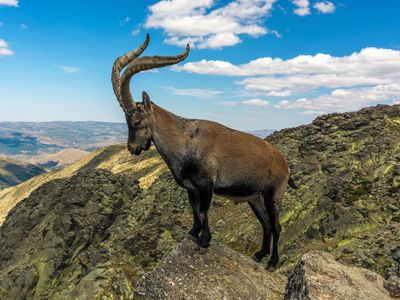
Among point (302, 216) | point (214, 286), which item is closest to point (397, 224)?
point (302, 216)

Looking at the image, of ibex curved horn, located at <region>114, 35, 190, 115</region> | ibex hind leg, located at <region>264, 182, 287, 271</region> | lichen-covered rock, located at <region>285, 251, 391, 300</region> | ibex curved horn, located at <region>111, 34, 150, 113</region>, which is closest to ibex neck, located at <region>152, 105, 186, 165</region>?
ibex curved horn, located at <region>114, 35, 190, 115</region>

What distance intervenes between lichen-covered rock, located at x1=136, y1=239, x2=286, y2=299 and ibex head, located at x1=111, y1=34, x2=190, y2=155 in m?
4.13

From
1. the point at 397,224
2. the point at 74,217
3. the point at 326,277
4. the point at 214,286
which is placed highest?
the point at 326,277

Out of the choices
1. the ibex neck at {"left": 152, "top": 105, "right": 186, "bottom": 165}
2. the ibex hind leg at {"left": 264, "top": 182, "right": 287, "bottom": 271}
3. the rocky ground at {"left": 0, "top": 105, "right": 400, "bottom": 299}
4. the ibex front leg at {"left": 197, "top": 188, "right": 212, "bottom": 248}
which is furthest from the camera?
the rocky ground at {"left": 0, "top": 105, "right": 400, "bottom": 299}

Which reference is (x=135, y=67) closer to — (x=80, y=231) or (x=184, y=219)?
(x=184, y=219)

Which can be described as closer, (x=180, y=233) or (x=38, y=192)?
(x=180, y=233)

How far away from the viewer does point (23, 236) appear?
1697 inches

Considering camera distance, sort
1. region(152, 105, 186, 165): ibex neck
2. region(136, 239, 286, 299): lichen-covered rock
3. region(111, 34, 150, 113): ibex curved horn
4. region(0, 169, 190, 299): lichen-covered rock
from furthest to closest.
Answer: region(0, 169, 190, 299): lichen-covered rock, region(111, 34, 150, 113): ibex curved horn, region(152, 105, 186, 165): ibex neck, region(136, 239, 286, 299): lichen-covered rock

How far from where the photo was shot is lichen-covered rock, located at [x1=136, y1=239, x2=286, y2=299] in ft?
39.8

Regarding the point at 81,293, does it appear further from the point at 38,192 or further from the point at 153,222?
the point at 38,192

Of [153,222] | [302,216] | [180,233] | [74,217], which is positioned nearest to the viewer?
[302,216]

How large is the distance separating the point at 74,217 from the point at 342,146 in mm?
28567

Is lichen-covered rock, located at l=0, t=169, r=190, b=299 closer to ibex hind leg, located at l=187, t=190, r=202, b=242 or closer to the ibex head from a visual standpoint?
ibex hind leg, located at l=187, t=190, r=202, b=242

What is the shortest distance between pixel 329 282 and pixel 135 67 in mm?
8789
